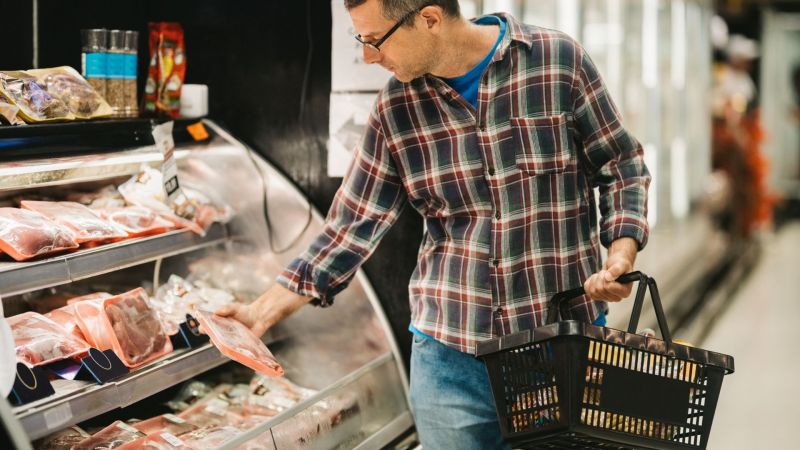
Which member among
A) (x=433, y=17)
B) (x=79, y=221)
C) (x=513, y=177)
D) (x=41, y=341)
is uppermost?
(x=433, y=17)

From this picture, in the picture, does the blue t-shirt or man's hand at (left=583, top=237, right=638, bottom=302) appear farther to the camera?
the blue t-shirt

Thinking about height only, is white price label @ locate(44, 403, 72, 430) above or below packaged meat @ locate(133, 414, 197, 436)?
above

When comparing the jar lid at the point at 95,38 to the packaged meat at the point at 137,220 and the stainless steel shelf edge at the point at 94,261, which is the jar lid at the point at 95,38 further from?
the stainless steel shelf edge at the point at 94,261

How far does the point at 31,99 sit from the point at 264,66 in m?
0.86

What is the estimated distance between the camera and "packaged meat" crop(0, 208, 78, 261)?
84.0 inches

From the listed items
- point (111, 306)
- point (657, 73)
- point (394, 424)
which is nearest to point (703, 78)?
point (657, 73)

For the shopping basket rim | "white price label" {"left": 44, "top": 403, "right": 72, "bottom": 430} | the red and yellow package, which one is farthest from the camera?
the red and yellow package

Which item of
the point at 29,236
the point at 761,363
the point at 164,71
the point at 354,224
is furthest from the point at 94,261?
the point at 761,363

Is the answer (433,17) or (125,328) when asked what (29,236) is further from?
(433,17)

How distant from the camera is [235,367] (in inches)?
115

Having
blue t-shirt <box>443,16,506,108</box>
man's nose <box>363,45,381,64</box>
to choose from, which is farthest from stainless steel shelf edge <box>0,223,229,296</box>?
blue t-shirt <box>443,16,506,108</box>

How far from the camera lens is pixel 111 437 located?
7.47ft

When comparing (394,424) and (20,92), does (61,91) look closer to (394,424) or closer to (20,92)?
(20,92)

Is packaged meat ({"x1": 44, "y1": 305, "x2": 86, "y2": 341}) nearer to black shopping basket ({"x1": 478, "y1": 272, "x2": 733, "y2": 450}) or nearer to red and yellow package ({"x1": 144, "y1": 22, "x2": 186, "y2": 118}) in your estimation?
red and yellow package ({"x1": 144, "y1": 22, "x2": 186, "y2": 118})
